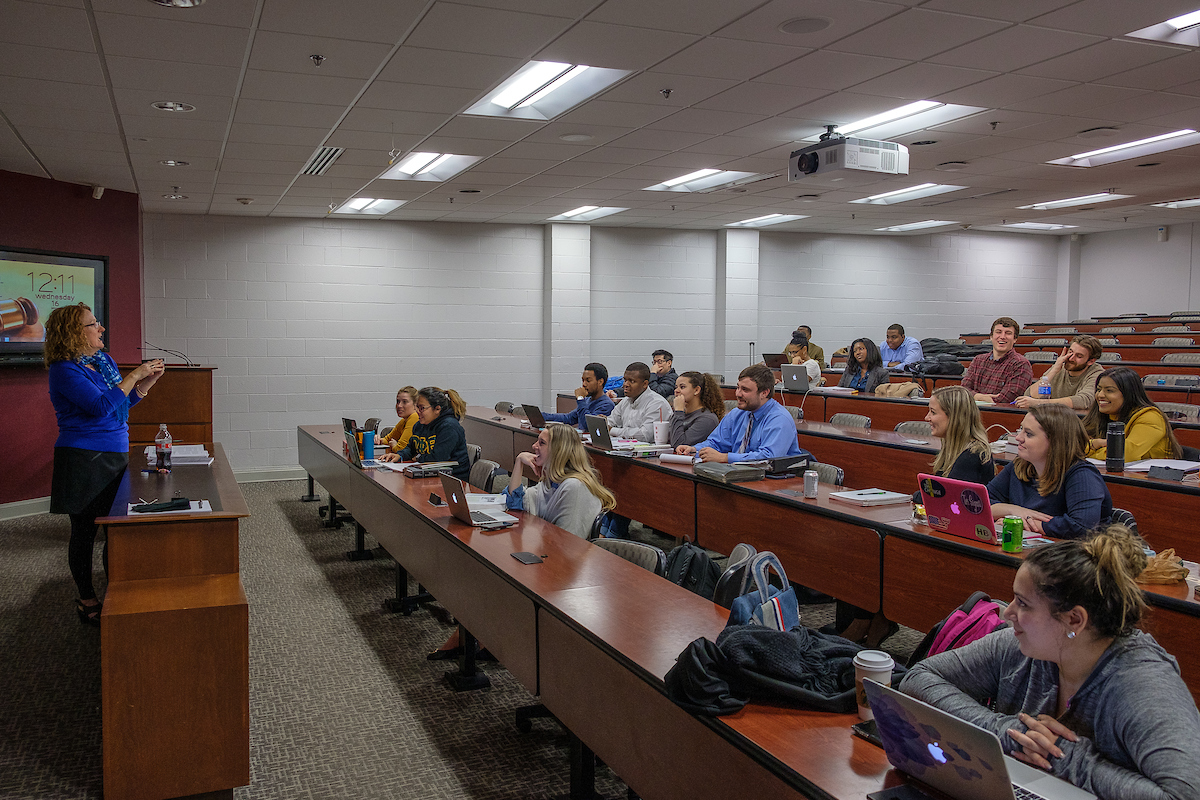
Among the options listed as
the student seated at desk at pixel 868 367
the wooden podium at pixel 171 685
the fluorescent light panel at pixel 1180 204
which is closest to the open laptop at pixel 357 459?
the wooden podium at pixel 171 685

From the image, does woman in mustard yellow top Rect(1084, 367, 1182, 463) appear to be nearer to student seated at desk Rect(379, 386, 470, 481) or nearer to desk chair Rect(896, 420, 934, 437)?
desk chair Rect(896, 420, 934, 437)

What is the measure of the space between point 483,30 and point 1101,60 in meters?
3.17

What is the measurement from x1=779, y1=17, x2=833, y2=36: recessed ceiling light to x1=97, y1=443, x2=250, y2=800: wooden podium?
3282mm

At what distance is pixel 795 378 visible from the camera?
7715 millimetres

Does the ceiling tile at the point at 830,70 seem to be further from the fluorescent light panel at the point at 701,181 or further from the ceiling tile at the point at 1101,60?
the fluorescent light panel at the point at 701,181

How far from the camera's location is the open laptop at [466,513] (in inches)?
144

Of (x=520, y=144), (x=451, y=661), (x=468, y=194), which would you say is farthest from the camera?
(x=468, y=194)

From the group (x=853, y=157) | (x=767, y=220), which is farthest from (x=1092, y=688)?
(x=767, y=220)

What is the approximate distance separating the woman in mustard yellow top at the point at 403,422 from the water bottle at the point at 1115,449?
4.38 metres

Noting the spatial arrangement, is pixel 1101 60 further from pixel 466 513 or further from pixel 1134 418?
pixel 466 513

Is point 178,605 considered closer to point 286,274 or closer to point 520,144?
point 520,144

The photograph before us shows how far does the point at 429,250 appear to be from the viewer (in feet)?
33.6

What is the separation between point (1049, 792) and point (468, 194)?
764 centimetres

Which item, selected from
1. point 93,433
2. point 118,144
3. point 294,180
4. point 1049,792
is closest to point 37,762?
point 93,433
